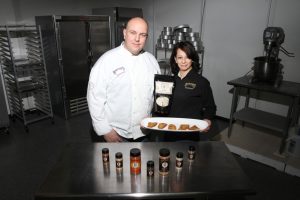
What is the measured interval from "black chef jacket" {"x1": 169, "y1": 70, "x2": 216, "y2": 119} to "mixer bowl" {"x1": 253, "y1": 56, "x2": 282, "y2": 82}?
110 centimetres

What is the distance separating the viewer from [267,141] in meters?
2.85

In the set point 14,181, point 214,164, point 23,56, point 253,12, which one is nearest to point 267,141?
point 253,12

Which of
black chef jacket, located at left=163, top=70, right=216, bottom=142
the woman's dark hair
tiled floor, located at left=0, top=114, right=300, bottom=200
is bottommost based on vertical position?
tiled floor, located at left=0, top=114, right=300, bottom=200

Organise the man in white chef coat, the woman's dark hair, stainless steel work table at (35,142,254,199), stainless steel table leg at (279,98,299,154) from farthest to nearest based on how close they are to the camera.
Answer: stainless steel table leg at (279,98,299,154) → the woman's dark hair → the man in white chef coat → stainless steel work table at (35,142,254,199)

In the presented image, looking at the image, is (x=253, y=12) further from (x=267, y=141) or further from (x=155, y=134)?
(x=155, y=134)

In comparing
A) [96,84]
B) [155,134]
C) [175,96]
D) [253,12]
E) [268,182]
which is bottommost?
[268,182]

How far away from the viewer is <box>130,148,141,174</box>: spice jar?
122 centimetres

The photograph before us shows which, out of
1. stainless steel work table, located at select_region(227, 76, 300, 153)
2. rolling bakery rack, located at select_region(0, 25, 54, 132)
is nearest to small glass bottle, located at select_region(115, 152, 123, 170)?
stainless steel work table, located at select_region(227, 76, 300, 153)

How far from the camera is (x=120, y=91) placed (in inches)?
63.5

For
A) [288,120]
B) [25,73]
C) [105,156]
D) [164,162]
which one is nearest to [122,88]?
[105,156]

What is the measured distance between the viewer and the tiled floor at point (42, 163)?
208cm

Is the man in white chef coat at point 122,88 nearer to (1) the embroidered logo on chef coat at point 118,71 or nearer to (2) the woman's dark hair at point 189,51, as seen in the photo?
(1) the embroidered logo on chef coat at point 118,71

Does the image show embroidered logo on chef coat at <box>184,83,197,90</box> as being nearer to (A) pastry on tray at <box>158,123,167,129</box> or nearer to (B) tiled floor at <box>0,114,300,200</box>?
(A) pastry on tray at <box>158,123,167,129</box>

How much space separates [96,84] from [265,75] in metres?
1.87
